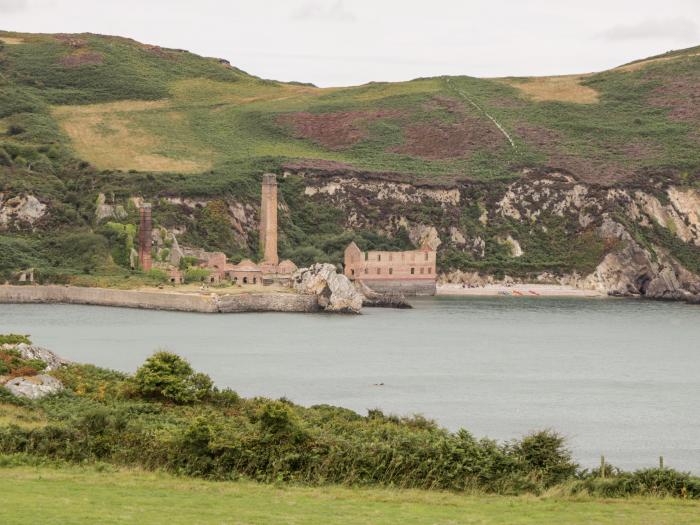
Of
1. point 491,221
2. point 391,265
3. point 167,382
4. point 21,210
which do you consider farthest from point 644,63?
point 167,382

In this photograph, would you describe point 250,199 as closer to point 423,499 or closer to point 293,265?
point 293,265

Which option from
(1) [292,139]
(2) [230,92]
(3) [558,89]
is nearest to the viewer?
(1) [292,139]

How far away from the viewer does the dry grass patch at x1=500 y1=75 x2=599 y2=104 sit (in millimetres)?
175125

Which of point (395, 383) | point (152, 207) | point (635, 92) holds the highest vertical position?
point (635, 92)

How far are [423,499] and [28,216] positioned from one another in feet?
328

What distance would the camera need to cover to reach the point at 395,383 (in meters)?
66.7

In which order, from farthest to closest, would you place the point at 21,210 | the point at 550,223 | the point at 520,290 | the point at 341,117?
the point at 341,117
the point at 550,223
the point at 520,290
the point at 21,210

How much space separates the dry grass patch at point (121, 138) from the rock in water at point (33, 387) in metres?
97.4

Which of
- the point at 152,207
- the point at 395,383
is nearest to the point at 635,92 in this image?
the point at 152,207

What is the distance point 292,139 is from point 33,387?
12197 centimetres

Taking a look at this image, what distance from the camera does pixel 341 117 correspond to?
547 ft

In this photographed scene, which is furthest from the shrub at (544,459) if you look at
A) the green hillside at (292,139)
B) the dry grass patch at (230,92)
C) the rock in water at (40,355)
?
the dry grass patch at (230,92)

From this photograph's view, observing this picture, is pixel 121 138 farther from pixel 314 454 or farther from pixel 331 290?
pixel 314 454

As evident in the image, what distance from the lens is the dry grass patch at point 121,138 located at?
141250 mm
